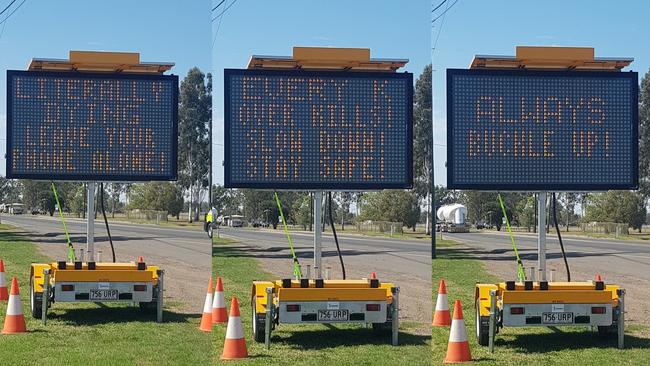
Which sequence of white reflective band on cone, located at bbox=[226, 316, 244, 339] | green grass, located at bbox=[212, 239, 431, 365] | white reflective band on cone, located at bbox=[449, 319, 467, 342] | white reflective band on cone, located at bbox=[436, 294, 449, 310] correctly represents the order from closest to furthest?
white reflective band on cone, located at bbox=[449, 319, 467, 342] < white reflective band on cone, located at bbox=[226, 316, 244, 339] < green grass, located at bbox=[212, 239, 431, 365] < white reflective band on cone, located at bbox=[436, 294, 449, 310]

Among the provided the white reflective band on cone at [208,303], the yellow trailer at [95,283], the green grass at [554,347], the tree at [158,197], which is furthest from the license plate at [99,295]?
the green grass at [554,347]

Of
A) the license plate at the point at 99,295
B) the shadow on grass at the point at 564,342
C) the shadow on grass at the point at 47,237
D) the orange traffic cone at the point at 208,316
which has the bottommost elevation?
the shadow on grass at the point at 564,342

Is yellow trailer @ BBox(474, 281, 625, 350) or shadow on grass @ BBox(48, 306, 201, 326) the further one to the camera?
shadow on grass @ BBox(48, 306, 201, 326)

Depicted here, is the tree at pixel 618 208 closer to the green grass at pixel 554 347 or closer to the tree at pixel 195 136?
the green grass at pixel 554 347

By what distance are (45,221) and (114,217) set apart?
7.48 m

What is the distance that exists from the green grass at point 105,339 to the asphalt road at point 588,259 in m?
6.68

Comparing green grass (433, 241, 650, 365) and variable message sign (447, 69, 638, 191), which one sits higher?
variable message sign (447, 69, 638, 191)

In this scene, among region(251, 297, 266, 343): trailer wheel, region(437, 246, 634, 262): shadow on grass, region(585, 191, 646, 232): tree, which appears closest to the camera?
region(251, 297, 266, 343): trailer wheel

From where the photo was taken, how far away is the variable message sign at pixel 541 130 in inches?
260

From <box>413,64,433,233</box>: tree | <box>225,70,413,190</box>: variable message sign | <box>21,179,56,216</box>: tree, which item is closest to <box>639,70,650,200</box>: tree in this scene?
<box>413,64,433,233</box>: tree

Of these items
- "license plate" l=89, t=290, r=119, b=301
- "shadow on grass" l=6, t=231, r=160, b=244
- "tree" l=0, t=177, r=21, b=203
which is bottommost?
"license plate" l=89, t=290, r=119, b=301

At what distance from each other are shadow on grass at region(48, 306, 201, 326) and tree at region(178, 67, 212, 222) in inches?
50.0

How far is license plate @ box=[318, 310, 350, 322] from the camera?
6715 millimetres

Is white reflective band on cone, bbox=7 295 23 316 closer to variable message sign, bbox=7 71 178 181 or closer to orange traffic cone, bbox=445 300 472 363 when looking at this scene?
variable message sign, bbox=7 71 178 181
